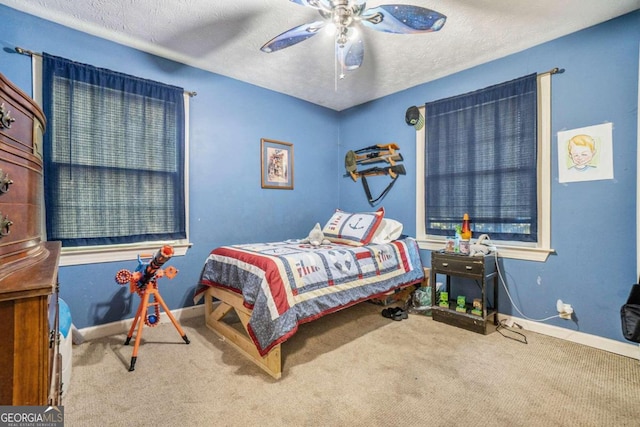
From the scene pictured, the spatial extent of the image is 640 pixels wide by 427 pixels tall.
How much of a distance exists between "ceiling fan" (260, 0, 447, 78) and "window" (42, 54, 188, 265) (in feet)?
4.39

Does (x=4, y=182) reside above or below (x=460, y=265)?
above

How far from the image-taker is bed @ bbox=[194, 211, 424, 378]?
Answer: 1.85 metres

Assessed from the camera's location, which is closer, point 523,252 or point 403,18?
point 403,18

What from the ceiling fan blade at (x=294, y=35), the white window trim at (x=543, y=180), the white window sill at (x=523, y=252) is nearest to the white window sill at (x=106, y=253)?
the ceiling fan blade at (x=294, y=35)

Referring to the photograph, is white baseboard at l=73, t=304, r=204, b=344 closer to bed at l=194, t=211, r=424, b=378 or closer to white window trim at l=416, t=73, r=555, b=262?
bed at l=194, t=211, r=424, b=378

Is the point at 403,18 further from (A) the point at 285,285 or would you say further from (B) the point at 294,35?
(A) the point at 285,285

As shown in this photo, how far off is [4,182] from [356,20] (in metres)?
1.85

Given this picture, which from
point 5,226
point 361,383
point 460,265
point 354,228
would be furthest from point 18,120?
point 460,265

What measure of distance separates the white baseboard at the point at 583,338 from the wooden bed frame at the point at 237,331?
2168mm

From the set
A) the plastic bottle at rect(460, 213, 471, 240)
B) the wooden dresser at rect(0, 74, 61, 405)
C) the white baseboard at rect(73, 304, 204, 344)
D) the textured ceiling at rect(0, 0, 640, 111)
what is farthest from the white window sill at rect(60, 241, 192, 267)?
the plastic bottle at rect(460, 213, 471, 240)

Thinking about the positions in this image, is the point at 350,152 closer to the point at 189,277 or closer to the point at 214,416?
the point at 189,277

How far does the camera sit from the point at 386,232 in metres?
3.07

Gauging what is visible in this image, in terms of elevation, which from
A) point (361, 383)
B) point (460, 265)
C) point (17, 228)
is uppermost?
point (17, 228)

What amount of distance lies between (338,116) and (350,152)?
642mm
